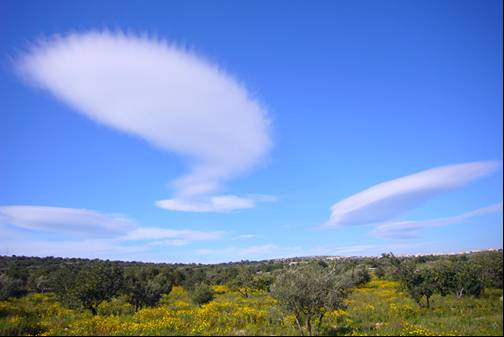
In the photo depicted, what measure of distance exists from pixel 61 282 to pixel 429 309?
92.1ft

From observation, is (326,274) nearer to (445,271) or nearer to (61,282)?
(445,271)

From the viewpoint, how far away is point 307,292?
17.0 metres

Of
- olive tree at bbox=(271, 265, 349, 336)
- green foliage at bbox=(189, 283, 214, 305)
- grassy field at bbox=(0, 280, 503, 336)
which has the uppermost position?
olive tree at bbox=(271, 265, 349, 336)

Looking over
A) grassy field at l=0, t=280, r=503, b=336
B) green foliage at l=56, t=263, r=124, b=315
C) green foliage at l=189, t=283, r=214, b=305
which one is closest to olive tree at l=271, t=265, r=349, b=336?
grassy field at l=0, t=280, r=503, b=336

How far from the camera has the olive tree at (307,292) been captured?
55.4 feet

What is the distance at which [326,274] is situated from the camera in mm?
17844

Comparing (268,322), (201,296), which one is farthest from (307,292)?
(201,296)

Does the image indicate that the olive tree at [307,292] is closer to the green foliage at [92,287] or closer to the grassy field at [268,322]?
the grassy field at [268,322]

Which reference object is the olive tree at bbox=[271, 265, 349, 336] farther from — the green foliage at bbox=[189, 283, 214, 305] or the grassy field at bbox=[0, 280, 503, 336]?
the green foliage at bbox=[189, 283, 214, 305]

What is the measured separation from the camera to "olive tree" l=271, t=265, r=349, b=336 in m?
16.9

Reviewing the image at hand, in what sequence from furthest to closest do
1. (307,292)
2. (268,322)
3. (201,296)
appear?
(201,296) < (268,322) < (307,292)

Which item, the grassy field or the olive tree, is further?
the grassy field

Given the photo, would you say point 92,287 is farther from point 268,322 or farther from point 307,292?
point 307,292

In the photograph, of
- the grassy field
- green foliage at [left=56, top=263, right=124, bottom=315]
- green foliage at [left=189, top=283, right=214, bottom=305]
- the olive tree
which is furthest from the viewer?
green foliage at [left=189, top=283, right=214, bottom=305]
